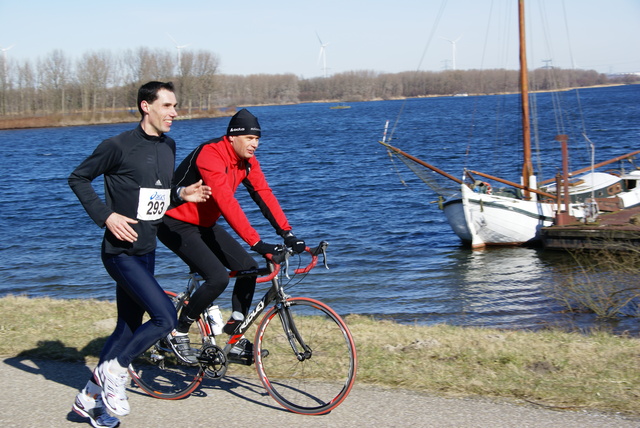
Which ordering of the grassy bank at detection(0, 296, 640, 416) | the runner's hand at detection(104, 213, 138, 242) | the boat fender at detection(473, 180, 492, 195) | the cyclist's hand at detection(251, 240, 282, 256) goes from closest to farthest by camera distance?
1. the runner's hand at detection(104, 213, 138, 242)
2. the cyclist's hand at detection(251, 240, 282, 256)
3. the grassy bank at detection(0, 296, 640, 416)
4. the boat fender at detection(473, 180, 492, 195)

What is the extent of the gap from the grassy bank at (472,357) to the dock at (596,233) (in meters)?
14.0

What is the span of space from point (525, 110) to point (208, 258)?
2335cm

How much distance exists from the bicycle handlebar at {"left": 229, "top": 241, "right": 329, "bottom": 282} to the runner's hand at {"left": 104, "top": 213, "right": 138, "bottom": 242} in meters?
0.95

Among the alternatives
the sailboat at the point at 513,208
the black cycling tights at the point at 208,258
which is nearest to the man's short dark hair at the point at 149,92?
the black cycling tights at the point at 208,258

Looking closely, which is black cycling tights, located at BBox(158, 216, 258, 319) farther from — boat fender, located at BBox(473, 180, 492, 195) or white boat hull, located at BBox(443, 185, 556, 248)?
boat fender, located at BBox(473, 180, 492, 195)

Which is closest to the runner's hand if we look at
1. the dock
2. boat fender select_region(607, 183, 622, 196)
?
the dock

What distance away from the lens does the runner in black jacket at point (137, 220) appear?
4633 millimetres

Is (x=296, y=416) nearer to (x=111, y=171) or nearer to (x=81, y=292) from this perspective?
(x=111, y=171)

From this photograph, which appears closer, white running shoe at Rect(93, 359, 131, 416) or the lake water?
white running shoe at Rect(93, 359, 131, 416)

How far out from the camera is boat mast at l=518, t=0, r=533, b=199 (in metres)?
25.4

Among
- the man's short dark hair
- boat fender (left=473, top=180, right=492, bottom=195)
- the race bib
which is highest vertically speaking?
the man's short dark hair

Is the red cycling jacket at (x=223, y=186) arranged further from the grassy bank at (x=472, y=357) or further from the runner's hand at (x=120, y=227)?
the grassy bank at (x=472, y=357)

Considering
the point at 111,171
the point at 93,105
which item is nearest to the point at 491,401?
the point at 111,171

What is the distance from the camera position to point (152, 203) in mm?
4754
